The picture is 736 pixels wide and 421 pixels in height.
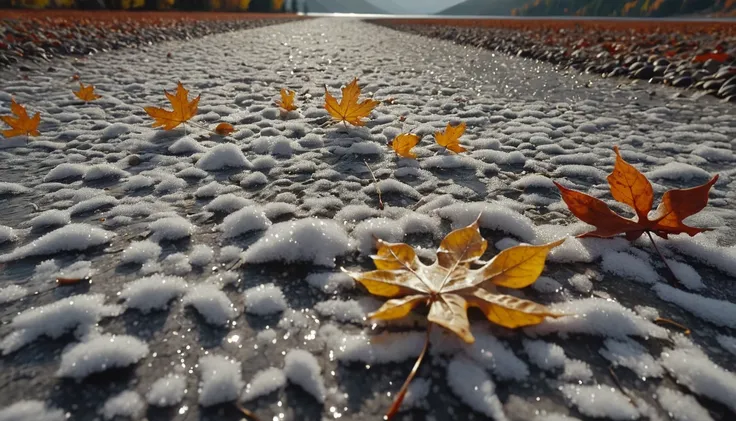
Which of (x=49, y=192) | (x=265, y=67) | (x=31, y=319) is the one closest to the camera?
(x=31, y=319)

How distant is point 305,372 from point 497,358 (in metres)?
0.41

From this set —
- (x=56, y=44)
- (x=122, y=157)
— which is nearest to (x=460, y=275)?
(x=122, y=157)

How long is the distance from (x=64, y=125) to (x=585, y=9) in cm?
5957

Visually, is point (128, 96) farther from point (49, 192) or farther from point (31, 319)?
point (31, 319)

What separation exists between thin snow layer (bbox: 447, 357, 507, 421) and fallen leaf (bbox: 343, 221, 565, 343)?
0.30ft

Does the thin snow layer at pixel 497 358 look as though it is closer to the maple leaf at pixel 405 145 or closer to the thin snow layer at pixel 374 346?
the thin snow layer at pixel 374 346

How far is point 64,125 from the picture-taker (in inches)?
95.7

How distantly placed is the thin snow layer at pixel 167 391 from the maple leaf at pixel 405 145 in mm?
1481

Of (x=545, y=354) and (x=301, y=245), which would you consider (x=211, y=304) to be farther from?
(x=545, y=354)

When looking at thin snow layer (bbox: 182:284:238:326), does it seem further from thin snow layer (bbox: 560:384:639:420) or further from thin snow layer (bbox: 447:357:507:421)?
thin snow layer (bbox: 560:384:639:420)

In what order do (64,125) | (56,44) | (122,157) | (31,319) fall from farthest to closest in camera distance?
(56,44)
(64,125)
(122,157)
(31,319)

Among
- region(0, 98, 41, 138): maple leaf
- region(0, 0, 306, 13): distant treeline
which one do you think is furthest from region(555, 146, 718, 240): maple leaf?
region(0, 0, 306, 13): distant treeline

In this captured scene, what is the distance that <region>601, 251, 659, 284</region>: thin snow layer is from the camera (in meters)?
1.10

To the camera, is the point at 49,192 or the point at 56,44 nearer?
the point at 49,192
